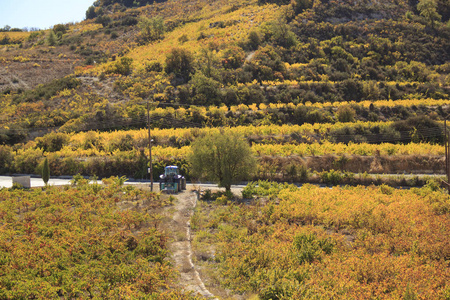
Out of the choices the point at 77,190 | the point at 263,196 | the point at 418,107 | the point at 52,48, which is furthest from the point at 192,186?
the point at 52,48

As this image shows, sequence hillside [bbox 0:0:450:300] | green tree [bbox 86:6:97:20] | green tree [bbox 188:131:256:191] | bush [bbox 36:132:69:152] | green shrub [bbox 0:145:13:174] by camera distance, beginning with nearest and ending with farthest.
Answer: hillside [bbox 0:0:450:300] < green tree [bbox 188:131:256:191] < green shrub [bbox 0:145:13:174] < bush [bbox 36:132:69:152] < green tree [bbox 86:6:97:20]

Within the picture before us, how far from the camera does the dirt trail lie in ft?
41.1

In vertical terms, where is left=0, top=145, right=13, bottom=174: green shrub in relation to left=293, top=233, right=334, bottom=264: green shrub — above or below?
above

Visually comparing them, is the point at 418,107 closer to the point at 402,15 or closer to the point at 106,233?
the point at 402,15

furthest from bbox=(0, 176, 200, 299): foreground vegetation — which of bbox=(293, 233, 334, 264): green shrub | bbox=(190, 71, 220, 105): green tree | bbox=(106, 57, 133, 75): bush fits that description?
bbox=(106, 57, 133, 75): bush

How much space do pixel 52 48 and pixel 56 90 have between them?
33.5 metres

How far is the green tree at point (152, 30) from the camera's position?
77438mm

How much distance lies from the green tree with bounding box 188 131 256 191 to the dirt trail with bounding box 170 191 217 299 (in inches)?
108

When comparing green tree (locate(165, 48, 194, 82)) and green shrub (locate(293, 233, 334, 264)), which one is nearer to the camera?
green shrub (locate(293, 233, 334, 264))

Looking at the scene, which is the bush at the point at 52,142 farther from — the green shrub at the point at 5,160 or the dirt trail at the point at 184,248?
the dirt trail at the point at 184,248

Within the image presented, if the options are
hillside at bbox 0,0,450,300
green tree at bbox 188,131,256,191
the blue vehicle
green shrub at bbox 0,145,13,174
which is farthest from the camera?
green shrub at bbox 0,145,13,174

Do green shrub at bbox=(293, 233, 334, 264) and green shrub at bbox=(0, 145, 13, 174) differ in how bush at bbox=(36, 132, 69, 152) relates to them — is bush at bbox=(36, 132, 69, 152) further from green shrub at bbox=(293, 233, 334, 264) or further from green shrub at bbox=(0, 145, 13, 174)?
green shrub at bbox=(293, 233, 334, 264)

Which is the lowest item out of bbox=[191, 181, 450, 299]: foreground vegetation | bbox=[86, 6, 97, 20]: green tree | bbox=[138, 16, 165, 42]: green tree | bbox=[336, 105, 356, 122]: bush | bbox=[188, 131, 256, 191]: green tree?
bbox=[191, 181, 450, 299]: foreground vegetation

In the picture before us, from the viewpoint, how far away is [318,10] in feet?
239
